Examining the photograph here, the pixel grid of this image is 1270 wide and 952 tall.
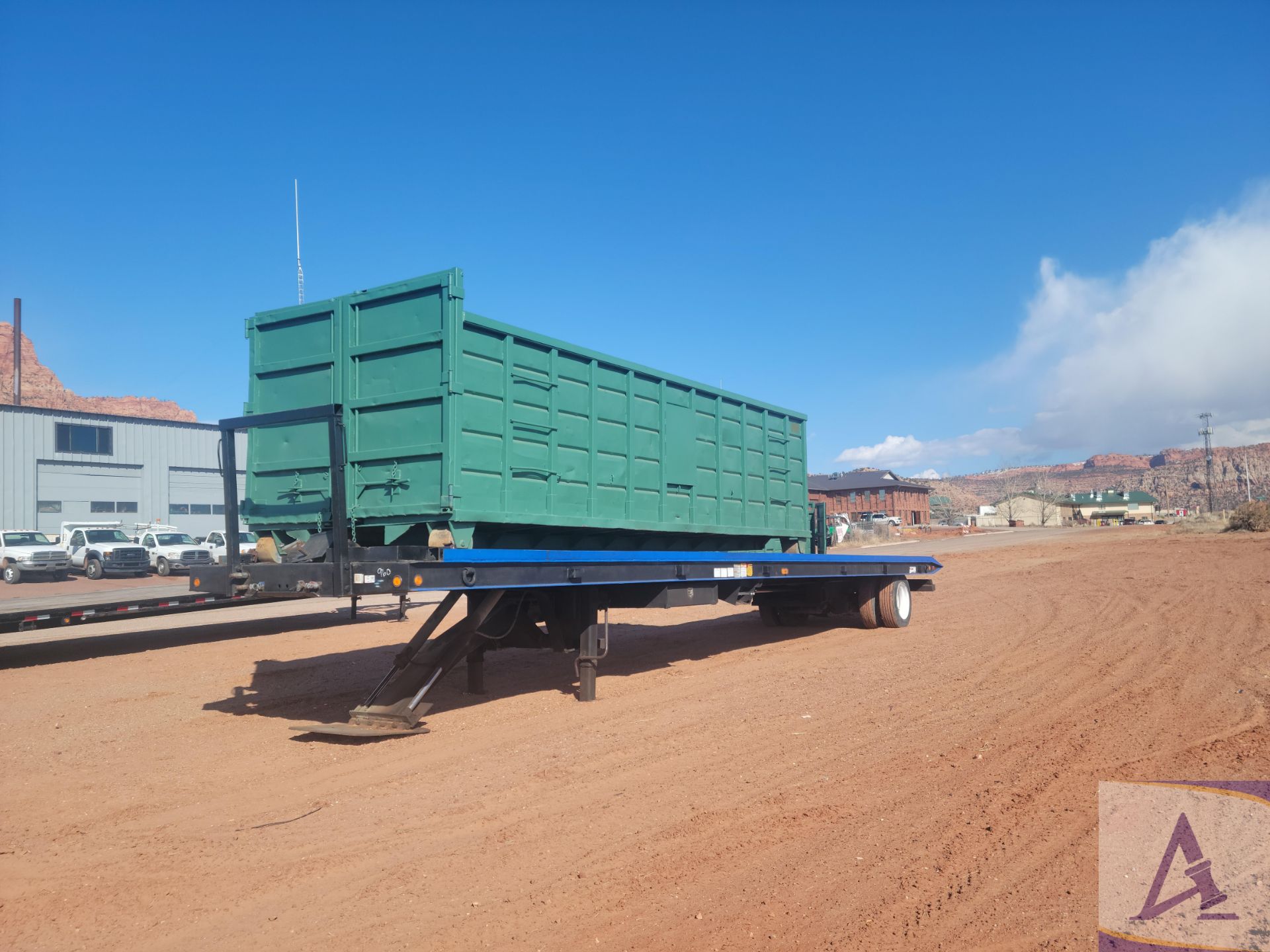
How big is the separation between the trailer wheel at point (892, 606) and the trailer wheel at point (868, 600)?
8 centimetres

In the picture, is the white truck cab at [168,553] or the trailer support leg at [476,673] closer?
the trailer support leg at [476,673]

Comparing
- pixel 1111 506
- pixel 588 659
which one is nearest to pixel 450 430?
pixel 588 659

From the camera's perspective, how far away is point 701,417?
11180 millimetres

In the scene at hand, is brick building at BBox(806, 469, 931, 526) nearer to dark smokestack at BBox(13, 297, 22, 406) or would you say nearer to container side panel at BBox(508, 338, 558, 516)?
dark smokestack at BBox(13, 297, 22, 406)

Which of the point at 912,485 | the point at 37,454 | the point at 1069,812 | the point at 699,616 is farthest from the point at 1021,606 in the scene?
the point at 912,485

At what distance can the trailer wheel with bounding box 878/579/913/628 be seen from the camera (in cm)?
1389

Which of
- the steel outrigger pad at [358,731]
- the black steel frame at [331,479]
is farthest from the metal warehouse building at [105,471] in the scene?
the steel outrigger pad at [358,731]

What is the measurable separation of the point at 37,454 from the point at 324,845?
41.2 m

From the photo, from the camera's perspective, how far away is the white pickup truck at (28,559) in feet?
96.1

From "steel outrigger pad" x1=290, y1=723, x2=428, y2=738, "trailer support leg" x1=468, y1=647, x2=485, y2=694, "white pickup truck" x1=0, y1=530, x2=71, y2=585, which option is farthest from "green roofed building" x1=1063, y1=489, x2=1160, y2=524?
"steel outrigger pad" x1=290, y1=723, x2=428, y2=738

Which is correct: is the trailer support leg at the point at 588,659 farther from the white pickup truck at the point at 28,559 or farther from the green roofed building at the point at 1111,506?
the green roofed building at the point at 1111,506

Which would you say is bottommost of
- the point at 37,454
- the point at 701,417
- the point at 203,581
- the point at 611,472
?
the point at 203,581

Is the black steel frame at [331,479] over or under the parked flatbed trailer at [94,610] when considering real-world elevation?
over

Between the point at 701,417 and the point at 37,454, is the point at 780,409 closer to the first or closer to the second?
the point at 701,417
